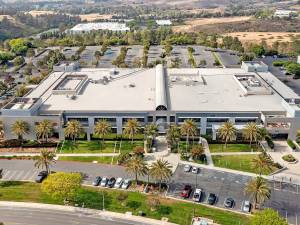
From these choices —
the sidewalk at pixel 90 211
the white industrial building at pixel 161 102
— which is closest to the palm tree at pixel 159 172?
the sidewalk at pixel 90 211

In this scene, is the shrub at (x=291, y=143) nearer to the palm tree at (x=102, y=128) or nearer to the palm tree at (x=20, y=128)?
the palm tree at (x=102, y=128)

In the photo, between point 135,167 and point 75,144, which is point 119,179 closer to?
A: point 135,167

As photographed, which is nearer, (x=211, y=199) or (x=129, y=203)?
(x=129, y=203)

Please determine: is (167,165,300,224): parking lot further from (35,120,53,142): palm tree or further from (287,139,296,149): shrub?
(35,120,53,142): palm tree

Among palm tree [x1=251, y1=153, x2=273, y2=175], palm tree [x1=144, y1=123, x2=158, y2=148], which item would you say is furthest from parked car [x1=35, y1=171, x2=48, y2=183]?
palm tree [x1=251, y1=153, x2=273, y2=175]

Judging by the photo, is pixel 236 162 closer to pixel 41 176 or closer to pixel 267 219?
pixel 267 219

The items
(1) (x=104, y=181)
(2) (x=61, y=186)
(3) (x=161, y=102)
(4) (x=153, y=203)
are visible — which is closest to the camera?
(2) (x=61, y=186)

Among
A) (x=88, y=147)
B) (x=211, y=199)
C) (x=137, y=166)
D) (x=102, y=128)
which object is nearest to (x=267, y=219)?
(x=211, y=199)
